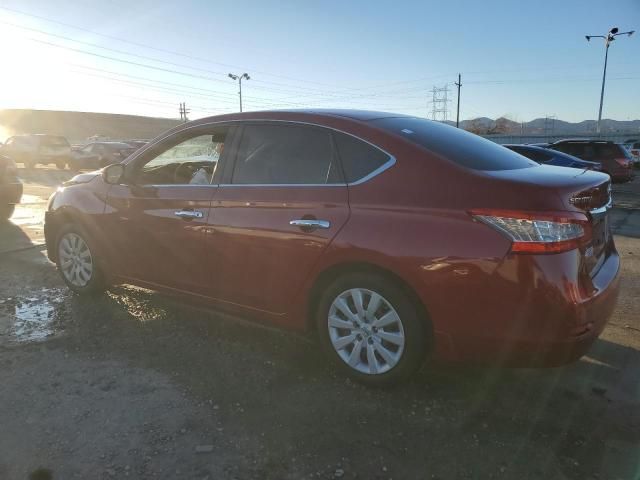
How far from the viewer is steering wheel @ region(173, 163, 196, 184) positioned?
4.20 m

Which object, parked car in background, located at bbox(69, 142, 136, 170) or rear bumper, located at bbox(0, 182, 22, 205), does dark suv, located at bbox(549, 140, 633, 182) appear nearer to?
rear bumper, located at bbox(0, 182, 22, 205)

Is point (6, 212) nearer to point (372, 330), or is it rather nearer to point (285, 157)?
point (285, 157)

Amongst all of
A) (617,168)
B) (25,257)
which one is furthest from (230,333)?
(617,168)

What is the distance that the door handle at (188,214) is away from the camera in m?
Answer: 3.74

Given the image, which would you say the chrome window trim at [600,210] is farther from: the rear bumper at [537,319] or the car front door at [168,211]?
the car front door at [168,211]

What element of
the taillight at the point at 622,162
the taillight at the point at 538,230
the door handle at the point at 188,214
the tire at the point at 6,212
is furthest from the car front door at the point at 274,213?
the taillight at the point at 622,162

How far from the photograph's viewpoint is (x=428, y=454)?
8.34 feet

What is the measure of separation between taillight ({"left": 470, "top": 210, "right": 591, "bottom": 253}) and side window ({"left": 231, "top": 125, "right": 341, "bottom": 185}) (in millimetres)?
1054

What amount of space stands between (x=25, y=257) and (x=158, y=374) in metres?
4.21

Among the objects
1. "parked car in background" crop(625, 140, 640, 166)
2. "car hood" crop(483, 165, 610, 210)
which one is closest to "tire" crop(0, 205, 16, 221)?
"car hood" crop(483, 165, 610, 210)

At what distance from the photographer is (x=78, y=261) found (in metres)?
4.84

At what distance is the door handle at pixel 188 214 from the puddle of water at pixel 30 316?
144 cm

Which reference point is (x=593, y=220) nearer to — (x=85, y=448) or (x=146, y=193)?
(x=85, y=448)

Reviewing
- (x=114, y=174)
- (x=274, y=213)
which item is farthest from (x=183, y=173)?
(x=274, y=213)
